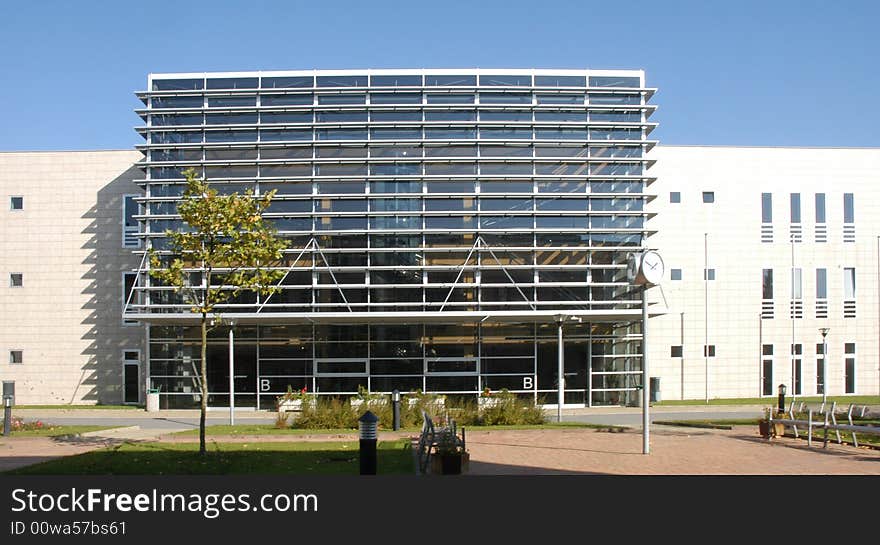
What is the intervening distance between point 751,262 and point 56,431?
30349mm

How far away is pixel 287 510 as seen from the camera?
10.0 meters

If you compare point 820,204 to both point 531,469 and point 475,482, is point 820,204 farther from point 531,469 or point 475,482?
point 475,482

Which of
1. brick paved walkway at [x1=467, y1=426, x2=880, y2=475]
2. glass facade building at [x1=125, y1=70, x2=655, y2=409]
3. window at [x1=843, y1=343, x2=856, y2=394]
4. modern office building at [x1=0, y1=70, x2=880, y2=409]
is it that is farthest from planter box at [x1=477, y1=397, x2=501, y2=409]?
window at [x1=843, y1=343, x2=856, y2=394]

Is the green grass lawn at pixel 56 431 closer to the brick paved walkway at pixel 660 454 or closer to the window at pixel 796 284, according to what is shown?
the brick paved walkway at pixel 660 454

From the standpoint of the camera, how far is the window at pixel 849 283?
39062 mm

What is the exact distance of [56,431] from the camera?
23.0 metres

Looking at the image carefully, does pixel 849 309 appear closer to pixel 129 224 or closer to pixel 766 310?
pixel 766 310

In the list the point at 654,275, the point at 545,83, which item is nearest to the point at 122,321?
the point at 545,83

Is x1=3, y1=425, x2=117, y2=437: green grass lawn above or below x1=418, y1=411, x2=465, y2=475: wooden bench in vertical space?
below

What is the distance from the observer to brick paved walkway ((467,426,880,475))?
14734 millimetres

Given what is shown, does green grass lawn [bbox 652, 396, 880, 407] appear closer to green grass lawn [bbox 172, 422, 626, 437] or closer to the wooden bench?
green grass lawn [bbox 172, 422, 626, 437]

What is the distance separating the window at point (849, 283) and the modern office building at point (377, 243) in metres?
4.39

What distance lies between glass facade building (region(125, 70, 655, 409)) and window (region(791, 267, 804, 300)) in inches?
371

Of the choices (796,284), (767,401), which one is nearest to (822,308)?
(796,284)
